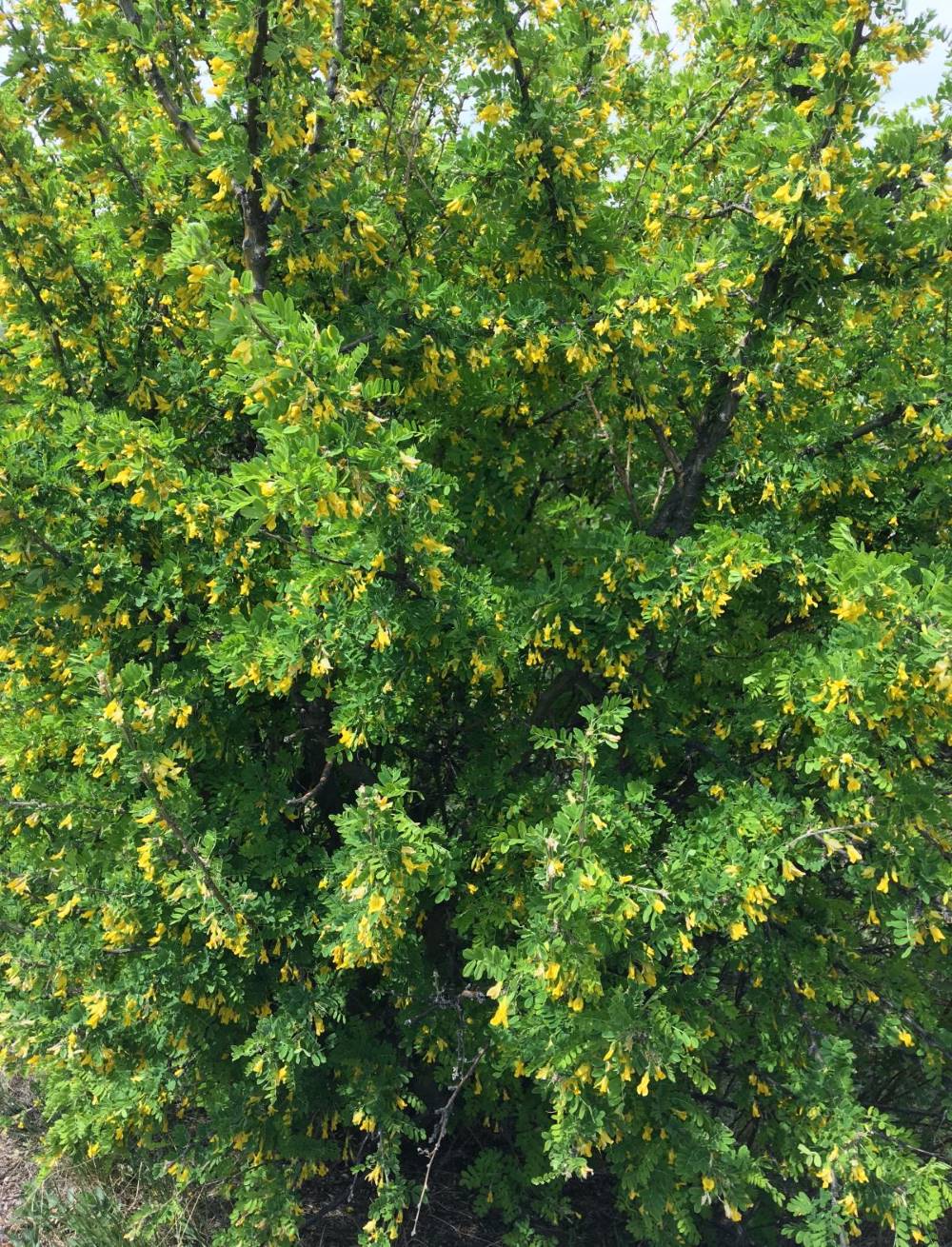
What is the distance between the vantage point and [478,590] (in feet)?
8.97

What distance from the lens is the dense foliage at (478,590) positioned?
8.11ft

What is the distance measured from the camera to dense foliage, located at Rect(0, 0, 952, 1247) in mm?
2471

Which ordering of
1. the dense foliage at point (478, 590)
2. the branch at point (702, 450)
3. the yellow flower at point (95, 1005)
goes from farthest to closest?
the yellow flower at point (95, 1005), the branch at point (702, 450), the dense foliage at point (478, 590)

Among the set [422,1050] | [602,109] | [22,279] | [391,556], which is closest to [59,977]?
[422,1050]

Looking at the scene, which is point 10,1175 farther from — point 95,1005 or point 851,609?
point 851,609

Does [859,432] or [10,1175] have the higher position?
[859,432]

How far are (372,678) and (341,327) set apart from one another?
1.28 metres

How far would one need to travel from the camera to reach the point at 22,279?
9.80 ft

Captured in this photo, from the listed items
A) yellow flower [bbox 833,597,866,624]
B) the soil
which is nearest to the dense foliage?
yellow flower [bbox 833,597,866,624]

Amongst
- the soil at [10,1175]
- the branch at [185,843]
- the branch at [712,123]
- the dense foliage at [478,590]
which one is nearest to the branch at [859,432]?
the dense foliage at [478,590]

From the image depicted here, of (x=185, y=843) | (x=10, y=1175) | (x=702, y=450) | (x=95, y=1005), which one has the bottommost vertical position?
(x=10, y=1175)

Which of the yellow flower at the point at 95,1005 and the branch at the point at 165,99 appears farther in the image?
the yellow flower at the point at 95,1005

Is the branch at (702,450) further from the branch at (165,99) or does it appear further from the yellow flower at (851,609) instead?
the branch at (165,99)

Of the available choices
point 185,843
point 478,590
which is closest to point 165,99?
point 478,590
